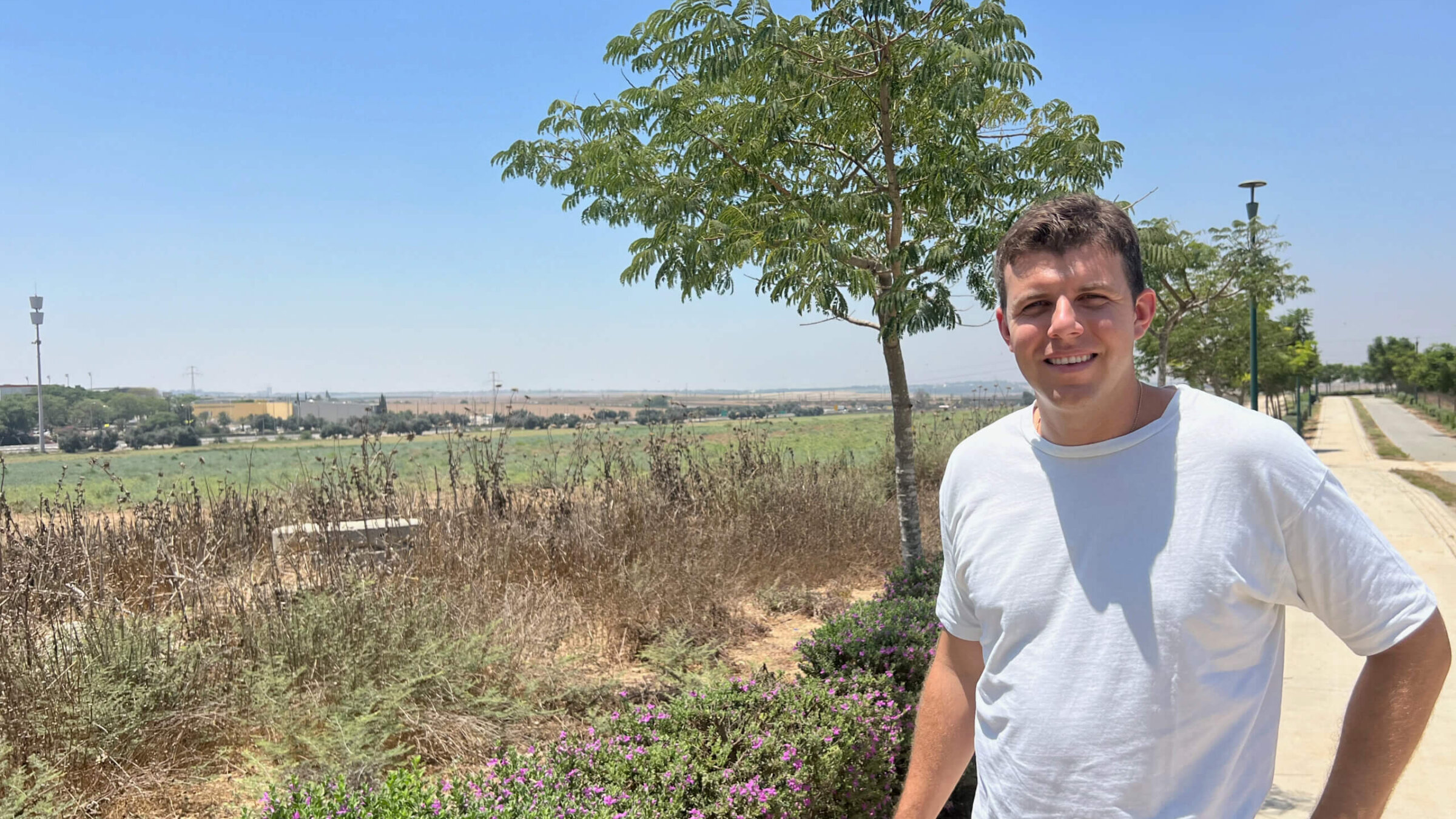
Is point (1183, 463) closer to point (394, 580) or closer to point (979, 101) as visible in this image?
point (979, 101)

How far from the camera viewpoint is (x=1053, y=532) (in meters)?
1.45

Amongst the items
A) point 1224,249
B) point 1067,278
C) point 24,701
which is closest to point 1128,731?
point 1067,278

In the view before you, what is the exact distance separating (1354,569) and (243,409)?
139 ft

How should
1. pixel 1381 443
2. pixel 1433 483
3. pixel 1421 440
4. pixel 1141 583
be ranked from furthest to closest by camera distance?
pixel 1421 440 < pixel 1381 443 < pixel 1433 483 < pixel 1141 583

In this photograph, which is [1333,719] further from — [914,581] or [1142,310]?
[1142,310]

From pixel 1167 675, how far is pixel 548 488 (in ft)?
24.4

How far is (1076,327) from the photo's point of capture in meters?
1.41

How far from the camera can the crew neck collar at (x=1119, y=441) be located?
141 cm

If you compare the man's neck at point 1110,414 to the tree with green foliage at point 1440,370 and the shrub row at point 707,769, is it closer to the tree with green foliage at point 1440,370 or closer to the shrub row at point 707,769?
the shrub row at point 707,769

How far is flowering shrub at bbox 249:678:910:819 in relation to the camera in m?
2.54

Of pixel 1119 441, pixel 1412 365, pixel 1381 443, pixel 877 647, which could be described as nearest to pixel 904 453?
pixel 877 647

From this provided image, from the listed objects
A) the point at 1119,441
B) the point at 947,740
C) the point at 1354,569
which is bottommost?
the point at 947,740

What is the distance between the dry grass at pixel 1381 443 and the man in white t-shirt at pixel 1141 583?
2821cm

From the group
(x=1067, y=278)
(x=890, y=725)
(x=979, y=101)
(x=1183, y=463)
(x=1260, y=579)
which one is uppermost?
(x=979, y=101)
